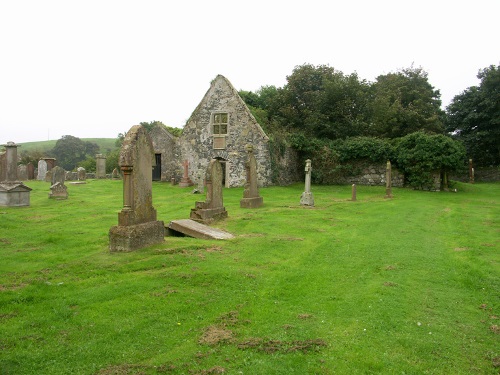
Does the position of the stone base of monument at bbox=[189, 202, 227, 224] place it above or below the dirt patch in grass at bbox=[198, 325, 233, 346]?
above

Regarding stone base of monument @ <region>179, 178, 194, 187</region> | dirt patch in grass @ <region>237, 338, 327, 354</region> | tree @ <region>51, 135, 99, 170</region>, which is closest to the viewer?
dirt patch in grass @ <region>237, 338, 327, 354</region>

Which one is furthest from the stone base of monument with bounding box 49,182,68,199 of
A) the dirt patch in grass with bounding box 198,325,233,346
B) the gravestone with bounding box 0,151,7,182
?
the dirt patch in grass with bounding box 198,325,233,346

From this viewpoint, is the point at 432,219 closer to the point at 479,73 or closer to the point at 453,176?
the point at 453,176

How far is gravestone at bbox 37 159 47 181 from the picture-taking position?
98.0 ft

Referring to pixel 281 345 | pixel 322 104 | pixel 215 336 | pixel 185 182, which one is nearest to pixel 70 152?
pixel 185 182

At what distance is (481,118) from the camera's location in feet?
112

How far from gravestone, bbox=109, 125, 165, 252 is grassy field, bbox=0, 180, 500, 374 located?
360 millimetres

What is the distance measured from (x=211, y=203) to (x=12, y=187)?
814 centimetres

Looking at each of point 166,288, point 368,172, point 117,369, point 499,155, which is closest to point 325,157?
point 368,172

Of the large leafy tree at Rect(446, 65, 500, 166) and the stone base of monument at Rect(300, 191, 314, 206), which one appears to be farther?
the large leafy tree at Rect(446, 65, 500, 166)

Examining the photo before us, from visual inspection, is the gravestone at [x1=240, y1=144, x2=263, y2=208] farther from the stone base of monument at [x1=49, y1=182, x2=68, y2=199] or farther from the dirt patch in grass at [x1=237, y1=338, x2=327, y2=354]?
the dirt patch in grass at [x1=237, y1=338, x2=327, y2=354]

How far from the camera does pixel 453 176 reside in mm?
34844

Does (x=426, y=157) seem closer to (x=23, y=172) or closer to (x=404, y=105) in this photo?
(x=404, y=105)

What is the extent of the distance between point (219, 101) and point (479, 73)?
23.9 meters
